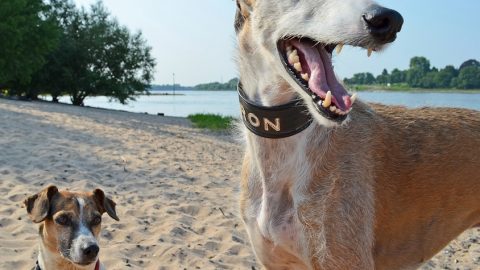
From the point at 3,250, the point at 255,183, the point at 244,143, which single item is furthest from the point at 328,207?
the point at 3,250

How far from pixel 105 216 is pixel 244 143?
485 centimetres

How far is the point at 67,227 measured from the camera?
19.0 feet

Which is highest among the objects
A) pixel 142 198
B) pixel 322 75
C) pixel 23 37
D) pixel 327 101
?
pixel 23 37

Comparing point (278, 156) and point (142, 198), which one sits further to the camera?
point (142, 198)

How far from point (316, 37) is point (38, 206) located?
4028 millimetres

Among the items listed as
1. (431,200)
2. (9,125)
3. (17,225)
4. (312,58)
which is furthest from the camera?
(9,125)

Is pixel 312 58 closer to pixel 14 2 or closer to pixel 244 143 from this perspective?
pixel 244 143

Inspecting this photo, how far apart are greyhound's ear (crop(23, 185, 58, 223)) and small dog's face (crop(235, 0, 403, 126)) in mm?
3487

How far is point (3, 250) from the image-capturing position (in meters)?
6.14

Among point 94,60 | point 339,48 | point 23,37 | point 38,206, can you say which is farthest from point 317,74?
point 94,60

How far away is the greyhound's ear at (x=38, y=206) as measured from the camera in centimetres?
559

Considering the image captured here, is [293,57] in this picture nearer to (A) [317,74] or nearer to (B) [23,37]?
(A) [317,74]

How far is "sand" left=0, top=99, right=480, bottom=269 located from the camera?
6430 millimetres

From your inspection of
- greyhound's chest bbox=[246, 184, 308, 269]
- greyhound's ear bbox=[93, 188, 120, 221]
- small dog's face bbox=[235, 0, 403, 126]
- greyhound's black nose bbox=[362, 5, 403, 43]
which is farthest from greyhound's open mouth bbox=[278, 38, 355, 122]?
greyhound's ear bbox=[93, 188, 120, 221]
